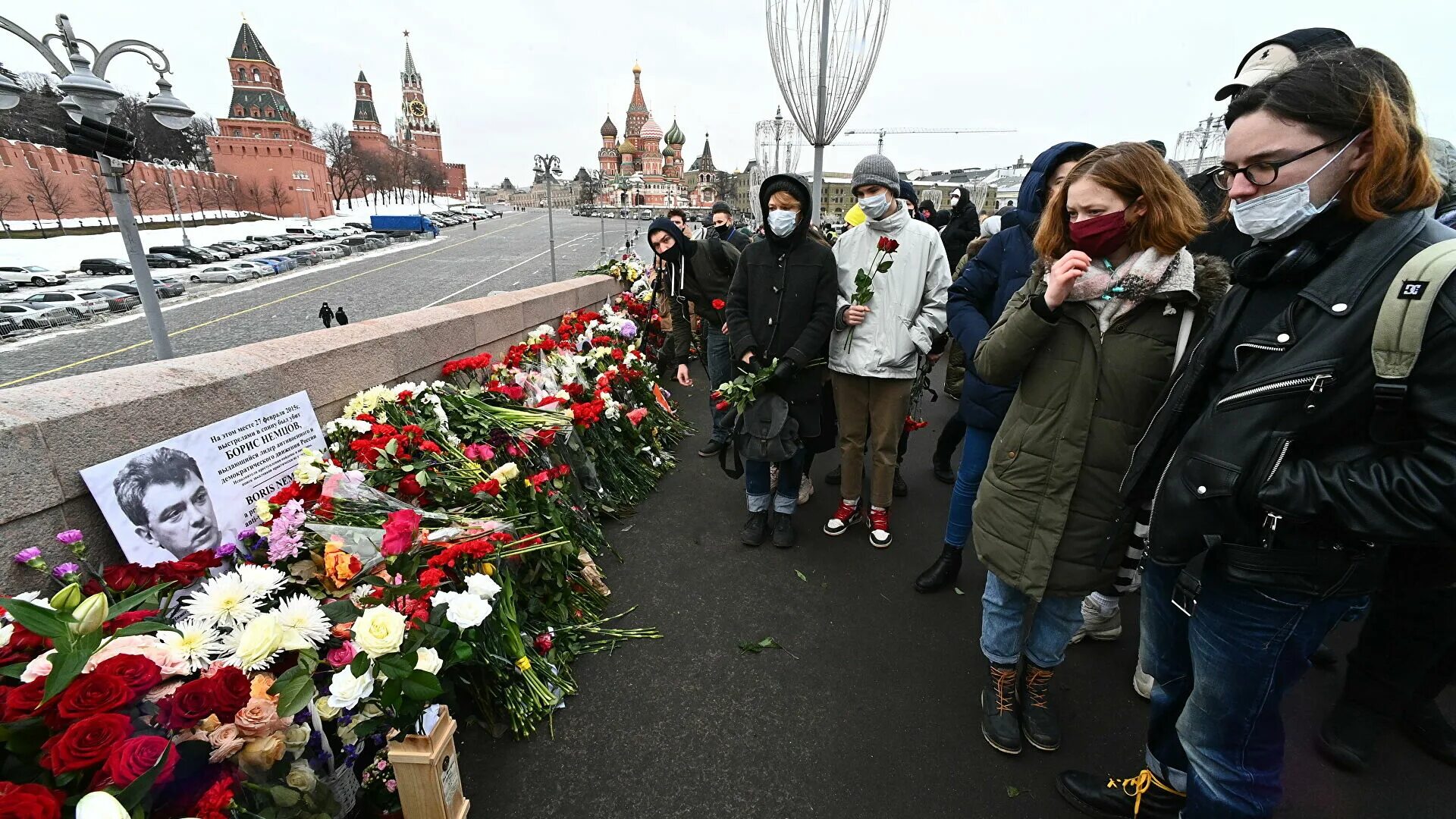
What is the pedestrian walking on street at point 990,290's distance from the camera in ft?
7.93

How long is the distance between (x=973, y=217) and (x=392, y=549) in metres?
6.11

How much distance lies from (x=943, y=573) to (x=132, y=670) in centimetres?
298

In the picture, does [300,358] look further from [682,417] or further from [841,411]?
[682,417]

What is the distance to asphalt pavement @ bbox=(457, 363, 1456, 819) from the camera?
1.96 metres

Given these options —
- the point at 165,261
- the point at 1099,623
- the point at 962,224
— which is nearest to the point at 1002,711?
the point at 1099,623

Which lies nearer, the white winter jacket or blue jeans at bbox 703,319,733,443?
the white winter jacket

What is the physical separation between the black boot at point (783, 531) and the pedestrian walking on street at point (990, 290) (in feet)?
3.30

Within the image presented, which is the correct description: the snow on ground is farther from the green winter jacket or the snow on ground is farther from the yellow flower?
the green winter jacket

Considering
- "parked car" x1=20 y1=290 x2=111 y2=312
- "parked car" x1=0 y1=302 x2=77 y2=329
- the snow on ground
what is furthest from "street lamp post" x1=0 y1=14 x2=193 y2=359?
"parked car" x1=20 y1=290 x2=111 y2=312

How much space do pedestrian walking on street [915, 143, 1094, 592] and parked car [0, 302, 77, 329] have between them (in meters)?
26.3

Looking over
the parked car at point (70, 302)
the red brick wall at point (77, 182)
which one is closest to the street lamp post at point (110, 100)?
the parked car at point (70, 302)

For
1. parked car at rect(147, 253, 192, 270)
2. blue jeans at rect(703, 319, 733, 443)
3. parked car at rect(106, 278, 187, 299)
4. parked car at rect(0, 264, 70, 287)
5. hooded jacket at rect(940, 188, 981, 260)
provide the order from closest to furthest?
blue jeans at rect(703, 319, 733, 443), hooded jacket at rect(940, 188, 981, 260), parked car at rect(0, 264, 70, 287), parked car at rect(106, 278, 187, 299), parked car at rect(147, 253, 192, 270)

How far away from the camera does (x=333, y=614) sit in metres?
1.71

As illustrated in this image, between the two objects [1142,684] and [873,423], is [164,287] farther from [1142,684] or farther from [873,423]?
[1142,684]
